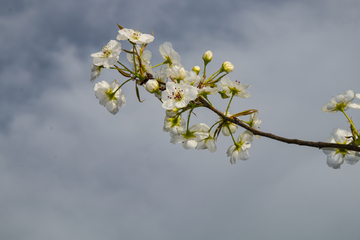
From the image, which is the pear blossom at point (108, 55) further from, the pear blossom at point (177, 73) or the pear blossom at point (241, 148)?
the pear blossom at point (241, 148)

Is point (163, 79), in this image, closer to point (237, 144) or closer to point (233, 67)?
point (233, 67)

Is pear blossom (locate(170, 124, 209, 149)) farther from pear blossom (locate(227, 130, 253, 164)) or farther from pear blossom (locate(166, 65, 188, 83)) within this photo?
pear blossom (locate(166, 65, 188, 83))

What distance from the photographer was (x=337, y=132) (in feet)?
6.77

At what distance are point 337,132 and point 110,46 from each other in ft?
6.00

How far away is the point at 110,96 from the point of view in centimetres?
244

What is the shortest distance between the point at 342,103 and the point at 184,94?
1.19 m

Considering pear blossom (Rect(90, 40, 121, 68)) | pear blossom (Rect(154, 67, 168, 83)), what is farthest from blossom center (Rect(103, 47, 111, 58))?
pear blossom (Rect(154, 67, 168, 83))

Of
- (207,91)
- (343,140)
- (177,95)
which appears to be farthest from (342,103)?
(177,95)

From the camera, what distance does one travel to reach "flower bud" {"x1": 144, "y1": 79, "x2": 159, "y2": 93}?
2150mm

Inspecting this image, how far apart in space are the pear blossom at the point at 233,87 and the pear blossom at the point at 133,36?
655 millimetres

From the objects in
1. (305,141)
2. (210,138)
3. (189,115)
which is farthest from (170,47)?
(305,141)

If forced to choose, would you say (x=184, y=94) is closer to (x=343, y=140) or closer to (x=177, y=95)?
(x=177, y=95)

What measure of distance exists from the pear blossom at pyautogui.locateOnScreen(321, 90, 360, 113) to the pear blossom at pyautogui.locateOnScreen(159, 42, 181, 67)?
1.27 m

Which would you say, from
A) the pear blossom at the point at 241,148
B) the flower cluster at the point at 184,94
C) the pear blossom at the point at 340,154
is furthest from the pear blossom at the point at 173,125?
the pear blossom at the point at 340,154
